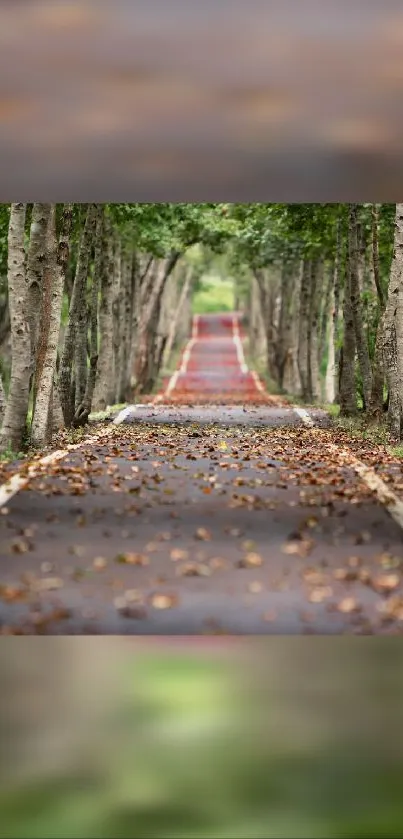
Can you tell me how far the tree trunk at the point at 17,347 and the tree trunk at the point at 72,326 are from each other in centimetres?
355

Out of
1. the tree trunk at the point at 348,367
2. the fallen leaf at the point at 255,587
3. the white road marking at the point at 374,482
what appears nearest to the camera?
the fallen leaf at the point at 255,587

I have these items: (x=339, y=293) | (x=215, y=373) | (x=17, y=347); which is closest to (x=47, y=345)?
(x=17, y=347)

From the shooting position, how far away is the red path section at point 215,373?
4026 cm

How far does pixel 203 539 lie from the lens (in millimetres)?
13055

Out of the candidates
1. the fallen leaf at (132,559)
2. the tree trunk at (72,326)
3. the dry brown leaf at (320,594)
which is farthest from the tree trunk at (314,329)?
the dry brown leaf at (320,594)

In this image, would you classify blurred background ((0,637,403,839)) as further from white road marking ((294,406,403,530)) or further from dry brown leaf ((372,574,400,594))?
white road marking ((294,406,403,530))

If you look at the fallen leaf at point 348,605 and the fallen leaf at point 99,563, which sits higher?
the fallen leaf at point 99,563

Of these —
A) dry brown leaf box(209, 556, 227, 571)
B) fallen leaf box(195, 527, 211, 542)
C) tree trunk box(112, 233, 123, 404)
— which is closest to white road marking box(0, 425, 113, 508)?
fallen leaf box(195, 527, 211, 542)

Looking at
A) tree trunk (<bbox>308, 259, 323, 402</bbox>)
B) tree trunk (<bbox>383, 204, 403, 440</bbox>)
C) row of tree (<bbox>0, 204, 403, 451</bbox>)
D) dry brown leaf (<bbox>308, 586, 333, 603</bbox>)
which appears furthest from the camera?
tree trunk (<bbox>308, 259, 323, 402</bbox>)

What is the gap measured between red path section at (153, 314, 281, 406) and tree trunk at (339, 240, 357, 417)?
7.54 meters

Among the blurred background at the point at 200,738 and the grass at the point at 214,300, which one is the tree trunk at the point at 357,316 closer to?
the blurred background at the point at 200,738

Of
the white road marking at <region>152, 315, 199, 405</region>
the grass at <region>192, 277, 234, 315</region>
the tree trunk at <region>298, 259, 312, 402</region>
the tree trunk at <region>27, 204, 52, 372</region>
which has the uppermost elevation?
the tree trunk at <region>27, 204, 52, 372</region>
